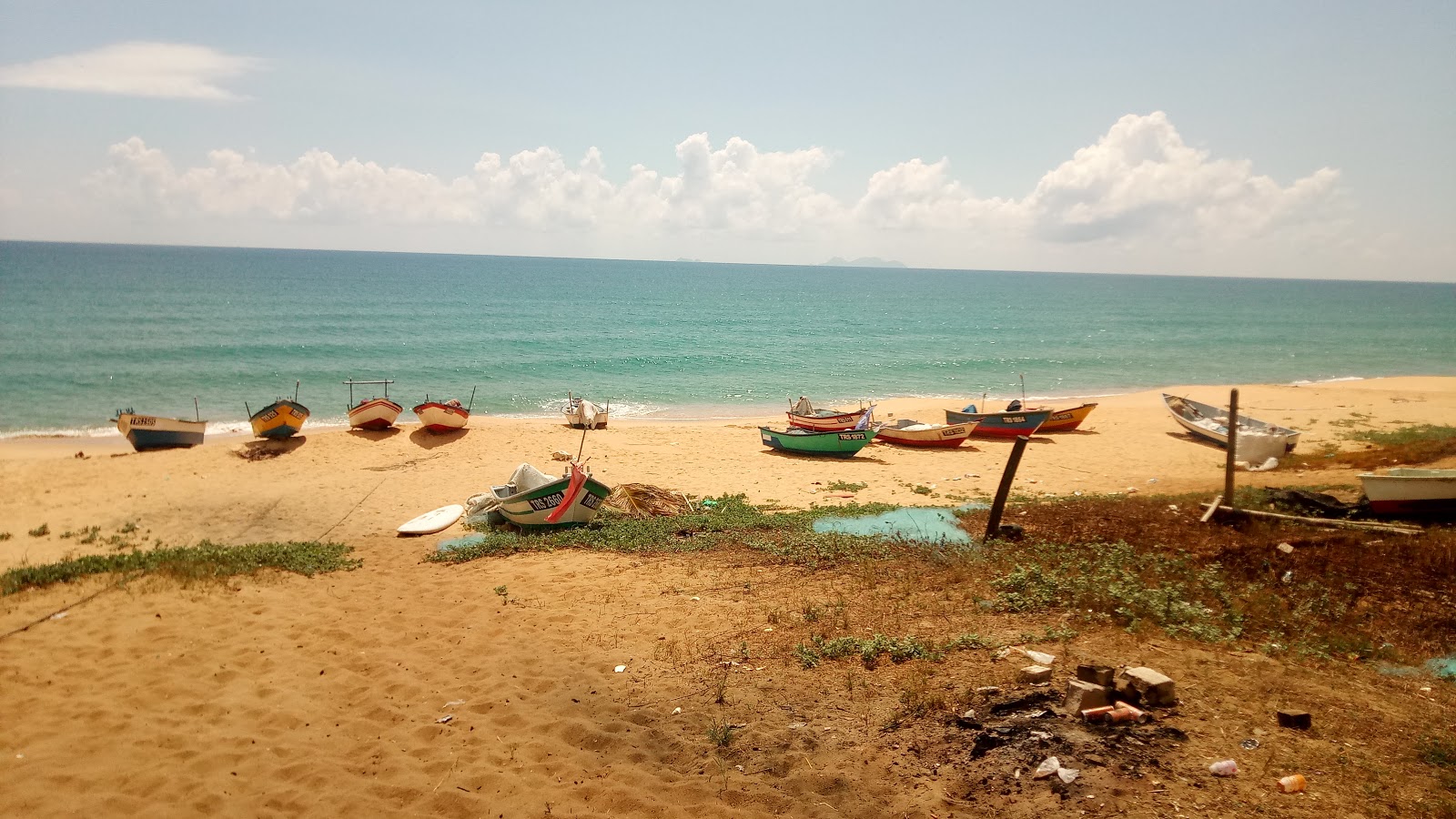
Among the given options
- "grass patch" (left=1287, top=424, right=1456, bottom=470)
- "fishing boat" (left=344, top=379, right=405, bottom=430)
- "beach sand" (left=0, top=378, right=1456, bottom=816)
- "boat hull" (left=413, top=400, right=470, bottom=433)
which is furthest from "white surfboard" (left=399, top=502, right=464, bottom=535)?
"grass patch" (left=1287, top=424, right=1456, bottom=470)

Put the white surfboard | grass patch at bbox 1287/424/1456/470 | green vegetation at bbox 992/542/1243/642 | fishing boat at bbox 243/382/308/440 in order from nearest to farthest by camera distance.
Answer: green vegetation at bbox 992/542/1243/642 → the white surfboard → grass patch at bbox 1287/424/1456/470 → fishing boat at bbox 243/382/308/440

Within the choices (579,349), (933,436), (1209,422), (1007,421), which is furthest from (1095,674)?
(579,349)

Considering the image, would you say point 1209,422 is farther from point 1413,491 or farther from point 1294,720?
point 1294,720

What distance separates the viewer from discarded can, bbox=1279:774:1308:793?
539cm

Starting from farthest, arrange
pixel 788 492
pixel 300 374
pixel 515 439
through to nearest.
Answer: pixel 300 374
pixel 515 439
pixel 788 492

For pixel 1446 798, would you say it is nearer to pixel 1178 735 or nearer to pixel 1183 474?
pixel 1178 735

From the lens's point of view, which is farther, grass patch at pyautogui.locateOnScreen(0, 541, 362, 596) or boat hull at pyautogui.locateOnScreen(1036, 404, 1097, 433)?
boat hull at pyautogui.locateOnScreen(1036, 404, 1097, 433)

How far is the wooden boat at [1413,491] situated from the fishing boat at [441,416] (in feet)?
71.6

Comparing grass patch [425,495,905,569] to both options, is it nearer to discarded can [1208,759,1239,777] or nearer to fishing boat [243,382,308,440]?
discarded can [1208,759,1239,777]

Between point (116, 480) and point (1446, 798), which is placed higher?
point (1446, 798)

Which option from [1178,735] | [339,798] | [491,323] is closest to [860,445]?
[1178,735]

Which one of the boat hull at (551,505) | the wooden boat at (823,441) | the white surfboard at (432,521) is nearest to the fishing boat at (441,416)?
the white surfboard at (432,521)

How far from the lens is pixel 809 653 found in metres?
8.01

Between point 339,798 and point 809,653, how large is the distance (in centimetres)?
443
